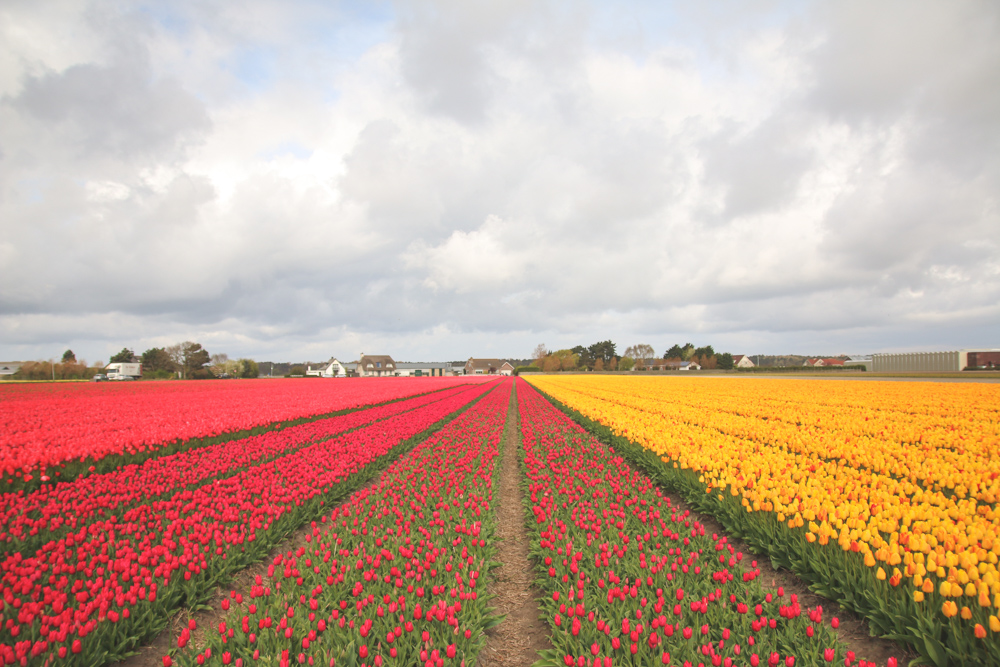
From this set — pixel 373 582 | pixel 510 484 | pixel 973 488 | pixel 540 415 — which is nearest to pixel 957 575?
pixel 973 488

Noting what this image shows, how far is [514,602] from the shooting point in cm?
482

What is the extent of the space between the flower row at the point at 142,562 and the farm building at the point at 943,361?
315 feet

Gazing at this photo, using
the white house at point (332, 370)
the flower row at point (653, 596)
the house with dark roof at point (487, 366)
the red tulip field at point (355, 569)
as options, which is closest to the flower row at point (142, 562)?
the red tulip field at point (355, 569)

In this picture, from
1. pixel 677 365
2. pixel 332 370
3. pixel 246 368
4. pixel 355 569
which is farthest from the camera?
pixel 677 365

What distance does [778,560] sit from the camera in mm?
5121

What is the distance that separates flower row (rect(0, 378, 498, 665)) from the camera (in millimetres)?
3621

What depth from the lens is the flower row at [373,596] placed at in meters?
3.45

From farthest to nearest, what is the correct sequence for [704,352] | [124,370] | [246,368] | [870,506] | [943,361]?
[704,352] < [246,368] < [124,370] < [943,361] < [870,506]

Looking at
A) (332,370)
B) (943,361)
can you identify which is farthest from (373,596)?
(332,370)

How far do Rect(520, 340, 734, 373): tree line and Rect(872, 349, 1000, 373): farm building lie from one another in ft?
208

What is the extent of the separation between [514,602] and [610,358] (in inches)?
6330

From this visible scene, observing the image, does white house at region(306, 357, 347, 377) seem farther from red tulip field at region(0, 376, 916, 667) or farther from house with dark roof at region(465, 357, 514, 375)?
red tulip field at region(0, 376, 916, 667)

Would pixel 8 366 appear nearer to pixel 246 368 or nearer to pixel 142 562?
pixel 246 368

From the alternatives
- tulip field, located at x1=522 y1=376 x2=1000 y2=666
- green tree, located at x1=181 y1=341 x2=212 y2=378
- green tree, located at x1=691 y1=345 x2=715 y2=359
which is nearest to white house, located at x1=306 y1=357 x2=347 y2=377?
green tree, located at x1=181 y1=341 x2=212 y2=378
